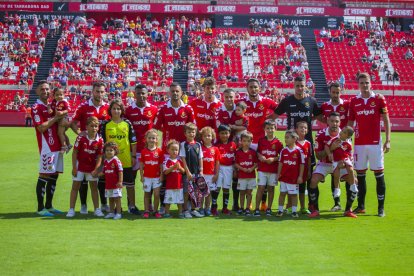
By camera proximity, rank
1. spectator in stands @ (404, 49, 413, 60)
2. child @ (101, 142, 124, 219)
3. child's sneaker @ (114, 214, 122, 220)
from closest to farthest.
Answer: child's sneaker @ (114, 214, 122, 220)
child @ (101, 142, 124, 219)
spectator in stands @ (404, 49, 413, 60)

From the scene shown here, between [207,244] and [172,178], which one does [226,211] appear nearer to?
[172,178]

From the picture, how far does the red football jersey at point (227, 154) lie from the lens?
482 inches

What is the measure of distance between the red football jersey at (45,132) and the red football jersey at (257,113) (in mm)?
3412

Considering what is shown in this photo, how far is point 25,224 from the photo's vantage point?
10.8 m

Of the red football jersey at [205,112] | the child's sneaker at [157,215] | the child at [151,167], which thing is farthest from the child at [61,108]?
the red football jersey at [205,112]

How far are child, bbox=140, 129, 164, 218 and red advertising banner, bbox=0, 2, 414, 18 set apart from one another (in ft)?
146

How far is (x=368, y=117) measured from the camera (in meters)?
12.1

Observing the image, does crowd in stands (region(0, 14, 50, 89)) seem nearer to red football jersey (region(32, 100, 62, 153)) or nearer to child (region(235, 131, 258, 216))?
red football jersey (region(32, 100, 62, 153))

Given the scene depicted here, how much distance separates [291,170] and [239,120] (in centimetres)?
133

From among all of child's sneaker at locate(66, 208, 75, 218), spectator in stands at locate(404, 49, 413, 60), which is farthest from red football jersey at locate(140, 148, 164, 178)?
spectator in stands at locate(404, 49, 413, 60)

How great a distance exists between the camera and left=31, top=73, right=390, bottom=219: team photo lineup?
1173 centimetres

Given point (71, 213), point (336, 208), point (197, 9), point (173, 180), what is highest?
point (197, 9)

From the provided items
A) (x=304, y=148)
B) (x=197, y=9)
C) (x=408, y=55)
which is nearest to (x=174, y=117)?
(x=304, y=148)

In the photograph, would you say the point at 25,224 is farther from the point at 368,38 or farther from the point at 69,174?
the point at 368,38
